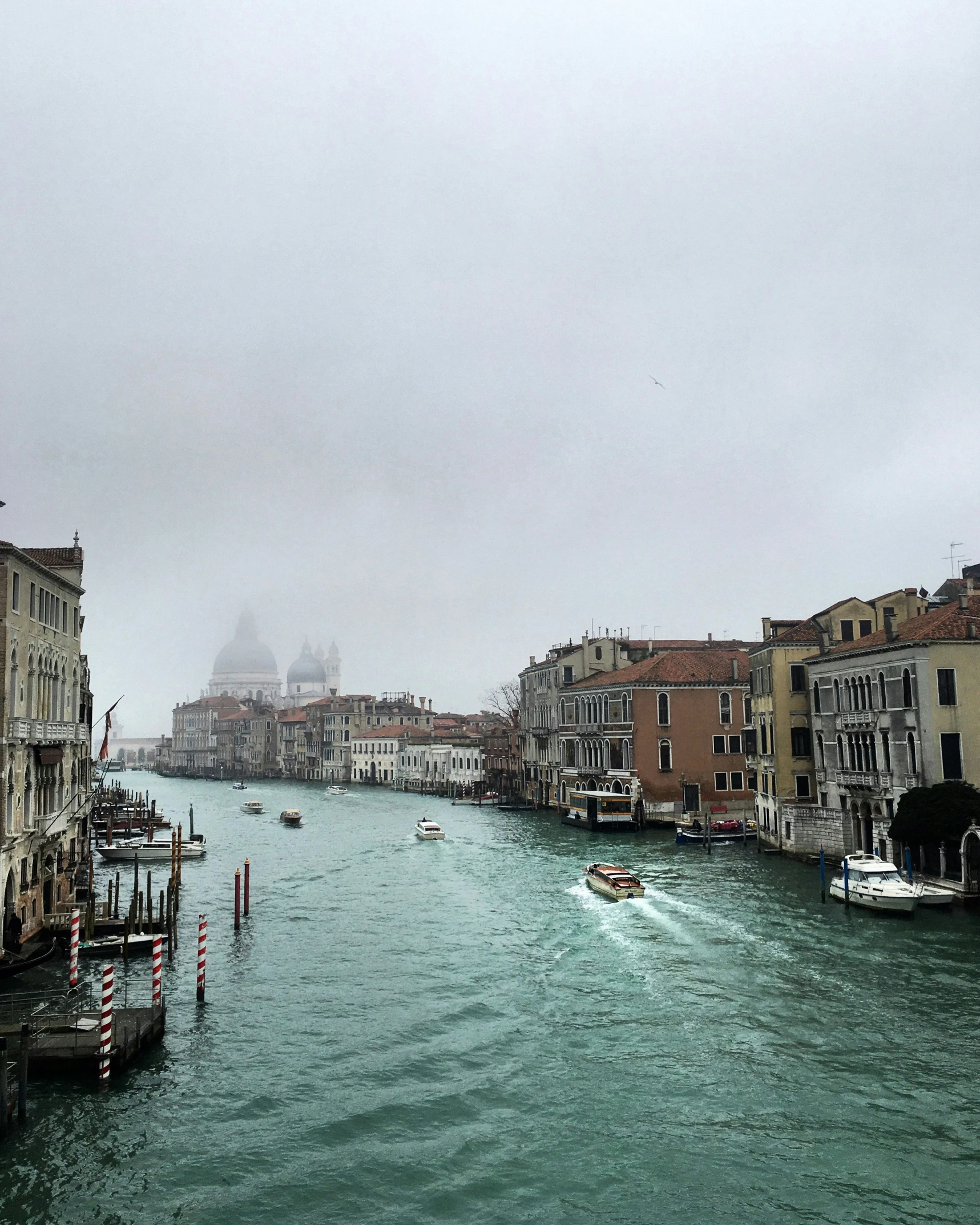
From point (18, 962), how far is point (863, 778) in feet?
94.8

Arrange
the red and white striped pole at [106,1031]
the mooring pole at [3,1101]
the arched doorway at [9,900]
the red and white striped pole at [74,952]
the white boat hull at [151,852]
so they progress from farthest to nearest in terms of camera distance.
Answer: the white boat hull at [151,852] → the arched doorway at [9,900] → the red and white striped pole at [74,952] → the red and white striped pole at [106,1031] → the mooring pole at [3,1101]

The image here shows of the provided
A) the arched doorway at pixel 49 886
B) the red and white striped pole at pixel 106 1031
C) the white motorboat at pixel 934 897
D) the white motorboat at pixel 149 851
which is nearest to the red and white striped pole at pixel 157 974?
the red and white striped pole at pixel 106 1031

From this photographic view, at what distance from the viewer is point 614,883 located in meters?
35.5

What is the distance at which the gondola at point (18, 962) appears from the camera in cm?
2472

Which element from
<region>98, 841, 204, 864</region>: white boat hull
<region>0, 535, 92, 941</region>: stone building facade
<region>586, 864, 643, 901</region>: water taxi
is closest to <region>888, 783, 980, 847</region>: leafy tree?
<region>586, 864, 643, 901</region>: water taxi

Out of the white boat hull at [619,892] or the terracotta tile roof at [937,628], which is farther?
the white boat hull at [619,892]

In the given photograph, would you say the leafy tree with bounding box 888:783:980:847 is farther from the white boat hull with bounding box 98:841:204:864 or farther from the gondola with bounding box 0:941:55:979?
the white boat hull with bounding box 98:841:204:864

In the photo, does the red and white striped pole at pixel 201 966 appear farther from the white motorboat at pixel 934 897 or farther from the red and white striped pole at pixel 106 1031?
the white motorboat at pixel 934 897

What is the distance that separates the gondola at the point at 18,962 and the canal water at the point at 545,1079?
575mm

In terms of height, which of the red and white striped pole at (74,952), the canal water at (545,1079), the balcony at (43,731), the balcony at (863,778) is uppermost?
the balcony at (43,731)

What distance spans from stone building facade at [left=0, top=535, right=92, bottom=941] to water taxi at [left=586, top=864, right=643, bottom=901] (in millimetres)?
17820

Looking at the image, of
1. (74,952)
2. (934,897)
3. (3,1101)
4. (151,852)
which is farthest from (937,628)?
(151,852)

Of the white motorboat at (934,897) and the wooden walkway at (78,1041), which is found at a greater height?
the white motorboat at (934,897)

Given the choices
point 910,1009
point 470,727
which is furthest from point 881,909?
point 470,727
